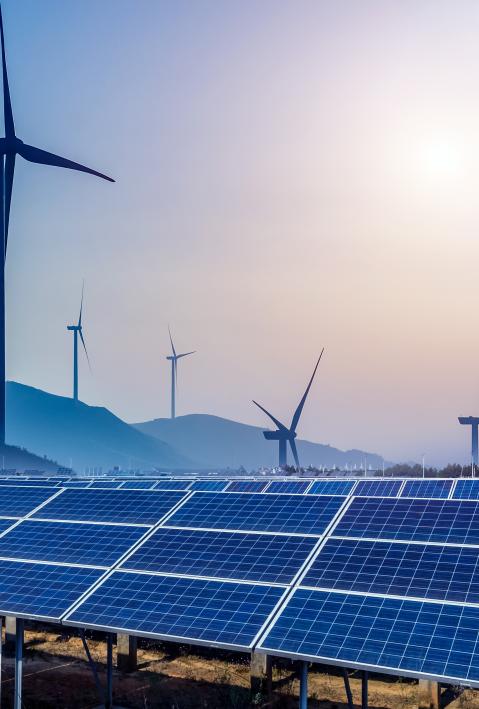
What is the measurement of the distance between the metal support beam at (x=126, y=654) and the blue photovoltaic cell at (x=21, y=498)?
22.1ft

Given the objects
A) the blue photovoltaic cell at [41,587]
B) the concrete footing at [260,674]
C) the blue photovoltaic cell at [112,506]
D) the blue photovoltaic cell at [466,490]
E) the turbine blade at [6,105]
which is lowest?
the concrete footing at [260,674]

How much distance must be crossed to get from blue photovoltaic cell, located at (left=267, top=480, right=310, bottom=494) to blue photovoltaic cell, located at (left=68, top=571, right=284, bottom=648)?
1959 cm

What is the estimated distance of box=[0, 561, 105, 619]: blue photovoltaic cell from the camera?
2358 cm

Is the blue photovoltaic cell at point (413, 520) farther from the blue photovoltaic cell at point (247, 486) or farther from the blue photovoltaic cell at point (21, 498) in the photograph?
the blue photovoltaic cell at point (247, 486)

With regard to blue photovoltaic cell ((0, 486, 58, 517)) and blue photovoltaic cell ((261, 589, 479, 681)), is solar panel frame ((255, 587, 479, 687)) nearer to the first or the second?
blue photovoltaic cell ((261, 589, 479, 681))

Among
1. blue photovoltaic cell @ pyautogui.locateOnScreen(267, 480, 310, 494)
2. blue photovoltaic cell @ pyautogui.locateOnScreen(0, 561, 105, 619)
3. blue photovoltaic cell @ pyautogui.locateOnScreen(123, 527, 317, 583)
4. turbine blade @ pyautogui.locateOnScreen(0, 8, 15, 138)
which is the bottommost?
blue photovoltaic cell @ pyautogui.locateOnScreen(0, 561, 105, 619)

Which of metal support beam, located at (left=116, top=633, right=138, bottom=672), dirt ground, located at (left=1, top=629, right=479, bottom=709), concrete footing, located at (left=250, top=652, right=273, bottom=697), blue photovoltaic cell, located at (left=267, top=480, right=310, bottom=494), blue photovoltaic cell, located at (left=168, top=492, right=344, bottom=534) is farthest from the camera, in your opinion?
blue photovoltaic cell, located at (left=267, top=480, right=310, bottom=494)

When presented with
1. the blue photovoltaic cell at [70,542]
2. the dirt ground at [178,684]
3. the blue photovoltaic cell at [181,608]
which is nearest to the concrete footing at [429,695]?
the dirt ground at [178,684]

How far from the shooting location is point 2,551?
28656 millimetres

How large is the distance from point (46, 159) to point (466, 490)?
7413 cm

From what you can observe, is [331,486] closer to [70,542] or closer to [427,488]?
[427,488]

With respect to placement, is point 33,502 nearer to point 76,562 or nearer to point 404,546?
point 76,562

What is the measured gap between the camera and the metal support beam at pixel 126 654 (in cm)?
3341

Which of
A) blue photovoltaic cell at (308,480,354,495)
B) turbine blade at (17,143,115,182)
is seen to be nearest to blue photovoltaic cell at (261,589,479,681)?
blue photovoltaic cell at (308,480,354,495)
